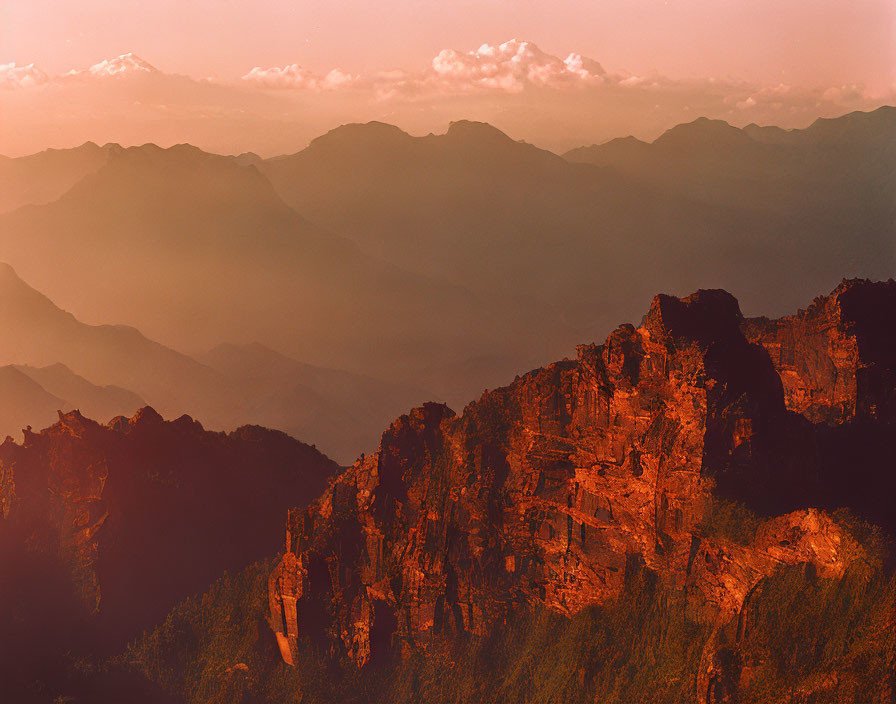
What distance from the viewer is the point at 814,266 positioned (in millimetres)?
175000

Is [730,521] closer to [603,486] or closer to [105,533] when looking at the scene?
[603,486]

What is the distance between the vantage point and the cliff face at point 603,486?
243 feet

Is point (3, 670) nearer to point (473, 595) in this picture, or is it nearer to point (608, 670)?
point (473, 595)

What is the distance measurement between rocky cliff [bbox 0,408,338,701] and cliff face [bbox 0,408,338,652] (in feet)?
0.36

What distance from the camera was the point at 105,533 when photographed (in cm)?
11894

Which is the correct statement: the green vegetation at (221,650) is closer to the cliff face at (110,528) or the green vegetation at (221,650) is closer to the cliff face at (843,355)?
→ the cliff face at (110,528)

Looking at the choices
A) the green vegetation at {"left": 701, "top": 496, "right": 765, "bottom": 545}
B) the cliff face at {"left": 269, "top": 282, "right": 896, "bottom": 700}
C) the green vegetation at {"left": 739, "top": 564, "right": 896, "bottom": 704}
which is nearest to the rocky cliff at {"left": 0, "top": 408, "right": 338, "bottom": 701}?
the cliff face at {"left": 269, "top": 282, "right": 896, "bottom": 700}

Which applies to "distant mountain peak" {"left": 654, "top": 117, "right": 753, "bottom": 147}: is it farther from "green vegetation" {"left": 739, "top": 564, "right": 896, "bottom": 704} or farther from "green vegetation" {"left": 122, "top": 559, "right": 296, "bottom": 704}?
"green vegetation" {"left": 739, "top": 564, "right": 896, "bottom": 704}

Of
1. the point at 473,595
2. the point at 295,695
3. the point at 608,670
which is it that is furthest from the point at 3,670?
the point at 608,670

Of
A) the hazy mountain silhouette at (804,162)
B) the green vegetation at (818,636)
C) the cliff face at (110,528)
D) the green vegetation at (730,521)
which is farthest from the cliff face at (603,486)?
the hazy mountain silhouette at (804,162)

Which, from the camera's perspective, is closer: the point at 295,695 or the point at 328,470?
the point at 295,695

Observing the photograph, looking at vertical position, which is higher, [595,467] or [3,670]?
[595,467]

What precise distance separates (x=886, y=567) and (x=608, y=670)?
2294 cm

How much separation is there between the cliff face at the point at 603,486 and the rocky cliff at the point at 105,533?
22781mm
